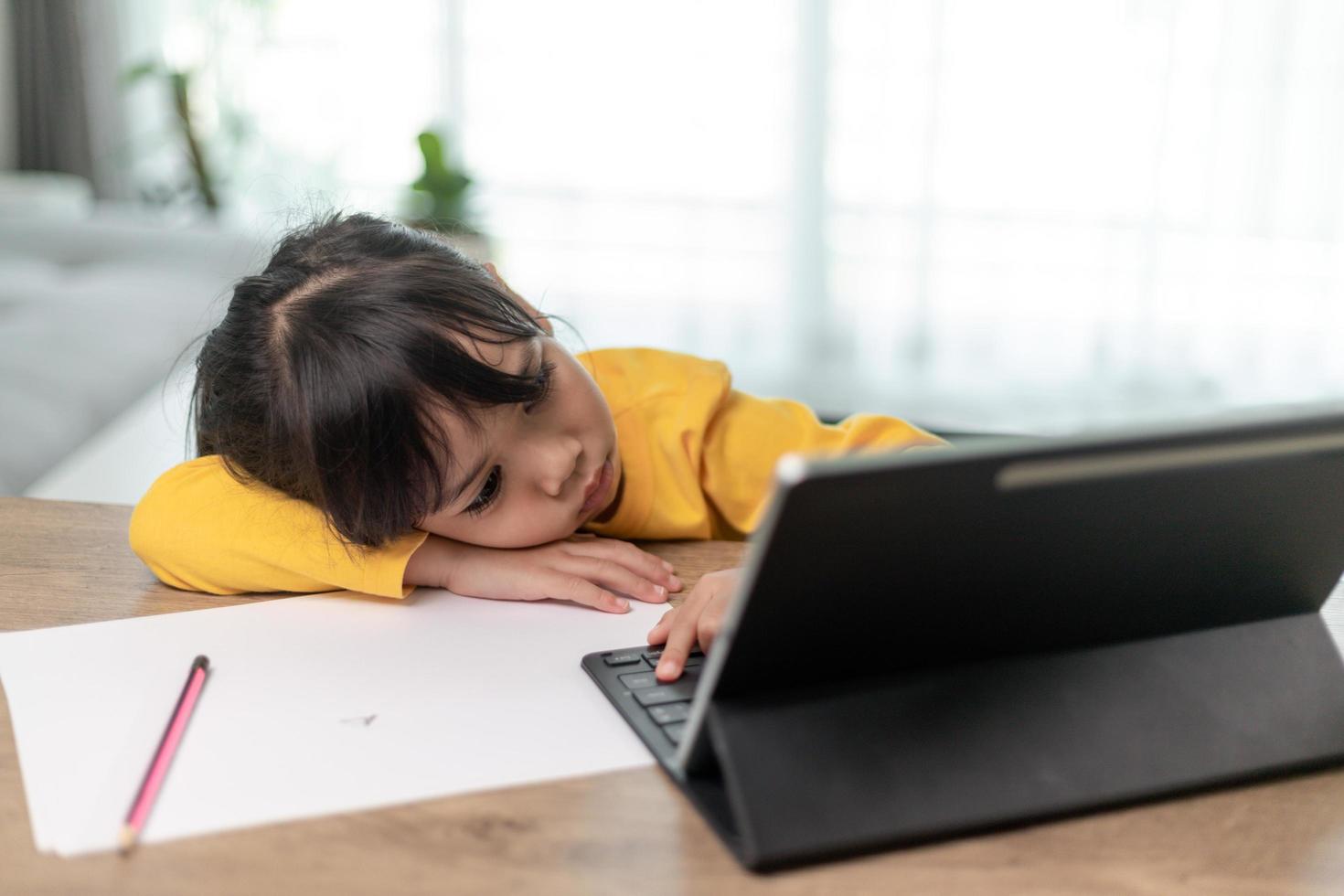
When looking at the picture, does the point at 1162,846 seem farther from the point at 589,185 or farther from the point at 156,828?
the point at 589,185

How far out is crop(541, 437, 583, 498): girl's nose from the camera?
845 millimetres

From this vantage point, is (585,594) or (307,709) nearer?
(307,709)

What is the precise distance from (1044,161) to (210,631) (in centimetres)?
301

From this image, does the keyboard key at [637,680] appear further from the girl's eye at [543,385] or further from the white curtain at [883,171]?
the white curtain at [883,171]

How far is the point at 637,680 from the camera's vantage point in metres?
0.65

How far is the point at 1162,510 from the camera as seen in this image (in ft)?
1.68

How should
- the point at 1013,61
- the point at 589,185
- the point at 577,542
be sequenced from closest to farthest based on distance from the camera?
the point at 577,542 < the point at 1013,61 < the point at 589,185

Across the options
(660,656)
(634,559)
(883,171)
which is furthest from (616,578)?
(883,171)

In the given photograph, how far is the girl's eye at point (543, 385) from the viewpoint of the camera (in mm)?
856

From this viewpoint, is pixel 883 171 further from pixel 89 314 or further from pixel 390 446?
pixel 390 446

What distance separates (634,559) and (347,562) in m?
0.19

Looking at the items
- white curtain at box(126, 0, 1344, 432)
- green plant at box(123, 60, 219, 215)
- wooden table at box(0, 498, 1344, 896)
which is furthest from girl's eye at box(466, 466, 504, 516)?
green plant at box(123, 60, 219, 215)

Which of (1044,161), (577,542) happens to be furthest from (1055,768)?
(1044,161)

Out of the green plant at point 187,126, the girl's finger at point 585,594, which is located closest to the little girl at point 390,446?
the girl's finger at point 585,594
